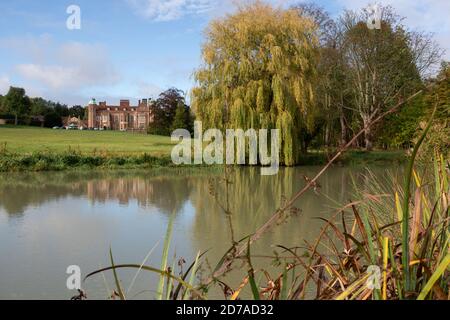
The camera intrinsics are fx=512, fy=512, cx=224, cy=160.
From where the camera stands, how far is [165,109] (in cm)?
4000

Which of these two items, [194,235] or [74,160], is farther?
[74,160]

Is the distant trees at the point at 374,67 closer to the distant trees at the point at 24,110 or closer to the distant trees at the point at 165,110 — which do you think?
the distant trees at the point at 165,110

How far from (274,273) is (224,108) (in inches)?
479

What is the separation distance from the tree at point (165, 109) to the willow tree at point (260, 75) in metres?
22.6

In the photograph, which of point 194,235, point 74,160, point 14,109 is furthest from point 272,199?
point 14,109

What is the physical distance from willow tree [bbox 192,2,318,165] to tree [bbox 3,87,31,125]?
108 feet

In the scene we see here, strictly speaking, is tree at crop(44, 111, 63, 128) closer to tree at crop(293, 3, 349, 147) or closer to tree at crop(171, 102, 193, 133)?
tree at crop(171, 102, 193, 133)

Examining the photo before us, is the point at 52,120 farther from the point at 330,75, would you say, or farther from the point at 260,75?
the point at 260,75

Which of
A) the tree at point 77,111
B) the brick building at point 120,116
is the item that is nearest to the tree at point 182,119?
the brick building at point 120,116

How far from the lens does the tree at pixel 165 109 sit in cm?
3944

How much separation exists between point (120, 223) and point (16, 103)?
43301mm
